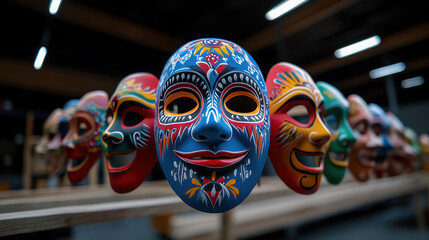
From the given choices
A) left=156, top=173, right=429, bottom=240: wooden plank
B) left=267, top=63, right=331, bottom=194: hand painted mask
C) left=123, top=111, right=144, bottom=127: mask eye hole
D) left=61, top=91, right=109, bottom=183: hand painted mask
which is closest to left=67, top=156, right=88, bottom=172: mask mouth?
left=61, top=91, right=109, bottom=183: hand painted mask

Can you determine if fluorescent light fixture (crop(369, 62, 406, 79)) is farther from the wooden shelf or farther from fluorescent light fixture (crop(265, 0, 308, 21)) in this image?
fluorescent light fixture (crop(265, 0, 308, 21))

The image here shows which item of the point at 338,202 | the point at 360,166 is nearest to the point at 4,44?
the point at 360,166

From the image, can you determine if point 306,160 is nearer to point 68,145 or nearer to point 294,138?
point 294,138

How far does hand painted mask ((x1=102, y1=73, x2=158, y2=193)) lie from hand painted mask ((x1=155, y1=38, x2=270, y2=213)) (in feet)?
0.44

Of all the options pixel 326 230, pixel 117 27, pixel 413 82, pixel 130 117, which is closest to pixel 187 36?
pixel 117 27

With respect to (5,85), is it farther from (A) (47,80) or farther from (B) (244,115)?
(B) (244,115)

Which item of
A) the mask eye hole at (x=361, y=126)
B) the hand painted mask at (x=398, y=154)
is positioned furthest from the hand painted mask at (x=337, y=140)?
the hand painted mask at (x=398, y=154)

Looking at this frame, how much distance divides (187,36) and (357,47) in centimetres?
179

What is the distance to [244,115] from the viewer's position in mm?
610

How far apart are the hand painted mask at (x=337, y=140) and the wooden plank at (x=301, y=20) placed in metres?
1.13

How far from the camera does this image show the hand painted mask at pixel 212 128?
0.56 meters

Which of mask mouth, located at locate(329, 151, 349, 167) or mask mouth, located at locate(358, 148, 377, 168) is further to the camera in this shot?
mask mouth, located at locate(358, 148, 377, 168)

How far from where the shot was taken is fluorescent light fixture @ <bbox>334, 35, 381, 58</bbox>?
2506 millimetres

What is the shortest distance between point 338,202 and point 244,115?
1.94 metres
